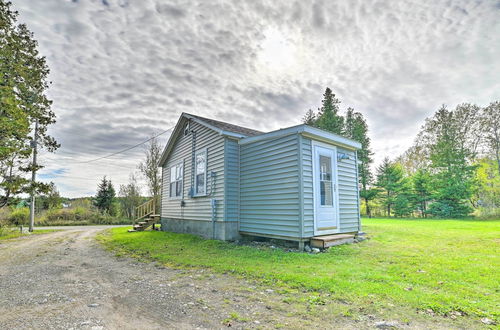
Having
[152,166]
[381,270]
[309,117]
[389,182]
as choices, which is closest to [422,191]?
[389,182]

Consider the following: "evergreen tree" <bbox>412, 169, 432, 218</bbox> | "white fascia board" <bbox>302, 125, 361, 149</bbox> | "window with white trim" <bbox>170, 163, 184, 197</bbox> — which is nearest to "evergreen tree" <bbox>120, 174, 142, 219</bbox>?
"window with white trim" <bbox>170, 163, 184, 197</bbox>

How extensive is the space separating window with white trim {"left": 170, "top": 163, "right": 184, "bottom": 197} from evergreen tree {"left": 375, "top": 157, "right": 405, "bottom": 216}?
2194 centimetres

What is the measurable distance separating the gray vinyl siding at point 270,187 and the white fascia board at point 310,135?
0.17 meters

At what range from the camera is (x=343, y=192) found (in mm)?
8617

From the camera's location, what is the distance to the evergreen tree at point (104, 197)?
1025 inches

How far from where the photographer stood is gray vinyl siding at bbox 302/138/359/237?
23.5ft

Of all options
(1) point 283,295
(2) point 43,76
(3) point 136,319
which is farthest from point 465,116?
(2) point 43,76

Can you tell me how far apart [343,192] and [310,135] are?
249cm

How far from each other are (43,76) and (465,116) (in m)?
31.3

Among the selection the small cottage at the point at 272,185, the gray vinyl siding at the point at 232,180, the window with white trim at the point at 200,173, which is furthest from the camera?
the window with white trim at the point at 200,173

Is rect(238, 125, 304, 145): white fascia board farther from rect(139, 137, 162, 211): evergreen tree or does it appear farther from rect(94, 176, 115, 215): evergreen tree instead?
rect(94, 176, 115, 215): evergreen tree

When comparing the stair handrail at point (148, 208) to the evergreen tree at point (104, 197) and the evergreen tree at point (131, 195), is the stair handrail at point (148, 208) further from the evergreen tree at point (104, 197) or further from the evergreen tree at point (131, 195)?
the evergreen tree at point (104, 197)

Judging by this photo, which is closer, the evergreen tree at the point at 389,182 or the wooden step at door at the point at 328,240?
the wooden step at door at the point at 328,240

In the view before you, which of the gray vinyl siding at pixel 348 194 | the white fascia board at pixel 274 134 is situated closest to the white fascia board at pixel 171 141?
the white fascia board at pixel 274 134
